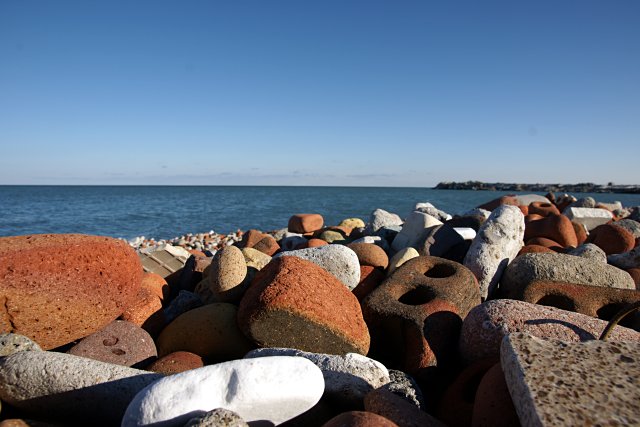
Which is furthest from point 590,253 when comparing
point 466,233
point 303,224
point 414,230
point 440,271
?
point 303,224

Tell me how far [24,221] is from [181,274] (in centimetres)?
2547

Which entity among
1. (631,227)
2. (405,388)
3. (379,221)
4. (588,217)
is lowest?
(405,388)

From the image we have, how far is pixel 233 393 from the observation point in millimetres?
1852

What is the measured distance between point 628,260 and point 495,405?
13.0ft

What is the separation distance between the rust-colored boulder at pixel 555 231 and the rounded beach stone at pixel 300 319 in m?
4.43

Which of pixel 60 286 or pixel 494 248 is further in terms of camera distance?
pixel 494 248

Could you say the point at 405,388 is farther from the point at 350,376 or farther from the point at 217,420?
the point at 217,420

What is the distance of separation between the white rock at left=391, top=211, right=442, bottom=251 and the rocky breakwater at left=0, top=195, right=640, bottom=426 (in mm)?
1033

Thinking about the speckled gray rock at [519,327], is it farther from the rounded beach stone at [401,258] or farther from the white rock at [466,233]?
the white rock at [466,233]

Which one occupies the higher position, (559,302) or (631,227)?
(631,227)

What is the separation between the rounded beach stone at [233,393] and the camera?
181 centimetres

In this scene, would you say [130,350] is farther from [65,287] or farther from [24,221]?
[24,221]

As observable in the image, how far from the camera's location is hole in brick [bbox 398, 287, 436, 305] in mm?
3495

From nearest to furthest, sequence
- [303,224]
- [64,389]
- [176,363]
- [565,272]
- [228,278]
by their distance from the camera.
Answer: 1. [64,389]
2. [176,363]
3. [228,278]
4. [565,272]
5. [303,224]
